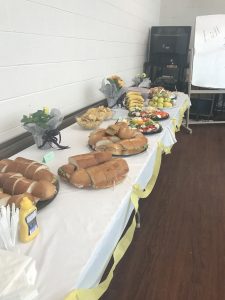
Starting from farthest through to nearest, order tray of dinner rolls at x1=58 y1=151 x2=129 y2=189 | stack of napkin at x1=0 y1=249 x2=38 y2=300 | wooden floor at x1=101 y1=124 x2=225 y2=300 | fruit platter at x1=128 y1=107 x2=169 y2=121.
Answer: fruit platter at x1=128 y1=107 x2=169 y2=121 → wooden floor at x1=101 y1=124 x2=225 y2=300 → tray of dinner rolls at x1=58 y1=151 x2=129 y2=189 → stack of napkin at x1=0 y1=249 x2=38 y2=300

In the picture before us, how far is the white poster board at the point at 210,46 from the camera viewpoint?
3242mm

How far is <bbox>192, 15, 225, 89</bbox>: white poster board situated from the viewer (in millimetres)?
3242

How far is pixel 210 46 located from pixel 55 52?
2384 millimetres

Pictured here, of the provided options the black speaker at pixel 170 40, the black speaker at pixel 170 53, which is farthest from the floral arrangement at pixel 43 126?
the black speaker at pixel 170 40

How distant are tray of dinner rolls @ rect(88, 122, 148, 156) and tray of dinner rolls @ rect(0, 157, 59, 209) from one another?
0.36 m

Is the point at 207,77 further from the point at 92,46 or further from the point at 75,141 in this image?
the point at 75,141

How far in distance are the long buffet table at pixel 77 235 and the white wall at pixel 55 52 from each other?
18.7 inches

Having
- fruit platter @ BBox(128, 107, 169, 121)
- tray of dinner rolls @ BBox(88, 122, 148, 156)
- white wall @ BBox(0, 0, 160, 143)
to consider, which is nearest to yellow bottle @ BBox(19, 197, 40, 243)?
tray of dinner rolls @ BBox(88, 122, 148, 156)

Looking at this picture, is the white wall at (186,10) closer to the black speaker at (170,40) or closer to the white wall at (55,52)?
the black speaker at (170,40)

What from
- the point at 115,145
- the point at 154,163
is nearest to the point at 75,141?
the point at 115,145

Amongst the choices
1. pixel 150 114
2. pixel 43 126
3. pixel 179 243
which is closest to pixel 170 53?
pixel 150 114

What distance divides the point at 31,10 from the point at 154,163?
3.31 ft

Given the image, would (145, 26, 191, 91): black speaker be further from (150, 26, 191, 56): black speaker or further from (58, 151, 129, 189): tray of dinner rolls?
(58, 151, 129, 189): tray of dinner rolls

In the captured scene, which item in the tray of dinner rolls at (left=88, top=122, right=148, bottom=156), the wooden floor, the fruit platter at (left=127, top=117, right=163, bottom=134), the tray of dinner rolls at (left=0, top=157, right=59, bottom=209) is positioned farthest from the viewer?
the fruit platter at (left=127, top=117, right=163, bottom=134)
